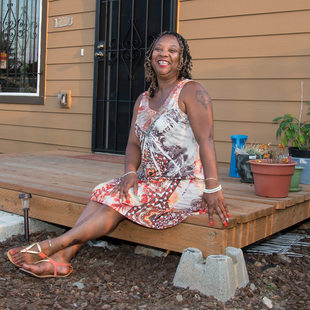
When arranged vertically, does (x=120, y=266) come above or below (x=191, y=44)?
below

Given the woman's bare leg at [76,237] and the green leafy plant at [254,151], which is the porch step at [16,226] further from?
the green leafy plant at [254,151]

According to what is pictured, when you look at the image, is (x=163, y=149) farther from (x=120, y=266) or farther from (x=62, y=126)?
(x=62, y=126)

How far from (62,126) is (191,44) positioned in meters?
2.04

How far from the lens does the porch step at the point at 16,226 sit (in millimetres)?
3047

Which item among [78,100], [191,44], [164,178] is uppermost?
[191,44]

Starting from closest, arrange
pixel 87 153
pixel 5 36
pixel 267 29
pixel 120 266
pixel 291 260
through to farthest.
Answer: pixel 120 266 < pixel 291 260 < pixel 267 29 < pixel 87 153 < pixel 5 36

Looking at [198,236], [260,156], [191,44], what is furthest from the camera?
[191,44]

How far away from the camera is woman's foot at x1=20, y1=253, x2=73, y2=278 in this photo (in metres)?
2.29

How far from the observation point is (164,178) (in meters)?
2.54

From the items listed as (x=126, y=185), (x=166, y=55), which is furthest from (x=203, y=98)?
(x=126, y=185)

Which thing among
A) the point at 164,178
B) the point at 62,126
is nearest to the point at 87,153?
the point at 62,126

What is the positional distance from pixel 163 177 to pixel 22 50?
4415 mm

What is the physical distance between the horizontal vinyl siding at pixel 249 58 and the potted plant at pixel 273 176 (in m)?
1.28

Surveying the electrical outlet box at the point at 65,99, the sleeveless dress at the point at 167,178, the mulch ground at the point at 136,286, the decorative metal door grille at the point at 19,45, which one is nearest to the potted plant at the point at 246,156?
the mulch ground at the point at 136,286
